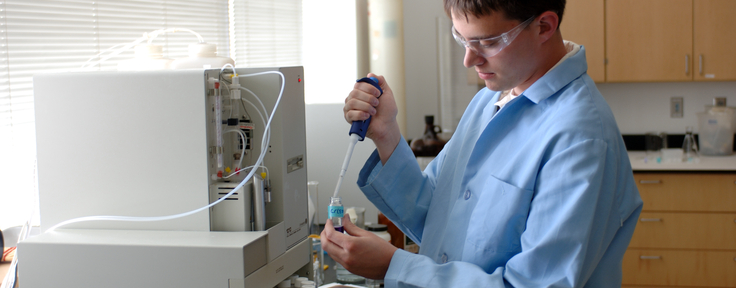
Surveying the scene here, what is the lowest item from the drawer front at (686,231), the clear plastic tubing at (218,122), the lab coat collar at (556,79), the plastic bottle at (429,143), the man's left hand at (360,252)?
the drawer front at (686,231)

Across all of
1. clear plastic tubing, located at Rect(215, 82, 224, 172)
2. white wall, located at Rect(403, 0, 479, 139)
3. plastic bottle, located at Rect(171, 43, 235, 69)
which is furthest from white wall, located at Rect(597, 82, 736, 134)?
clear plastic tubing, located at Rect(215, 82, 224, 172)

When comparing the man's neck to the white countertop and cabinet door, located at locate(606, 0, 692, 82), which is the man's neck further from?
cabinet door, located at locate(606, 0, 692, 82)

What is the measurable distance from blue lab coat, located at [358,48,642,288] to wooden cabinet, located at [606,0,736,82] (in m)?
2.60

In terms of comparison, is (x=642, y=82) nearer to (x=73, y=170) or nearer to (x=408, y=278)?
(x=408, y=278)

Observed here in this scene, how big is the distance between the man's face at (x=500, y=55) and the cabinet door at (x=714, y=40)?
2.80 m

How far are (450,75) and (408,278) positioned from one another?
2430mm

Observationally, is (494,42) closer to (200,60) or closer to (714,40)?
(200,60)

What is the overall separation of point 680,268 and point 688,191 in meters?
0.43

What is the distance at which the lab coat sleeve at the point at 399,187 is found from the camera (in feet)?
3.82

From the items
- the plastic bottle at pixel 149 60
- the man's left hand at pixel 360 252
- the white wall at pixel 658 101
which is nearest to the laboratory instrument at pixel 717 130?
the white wall at pixel 658 101

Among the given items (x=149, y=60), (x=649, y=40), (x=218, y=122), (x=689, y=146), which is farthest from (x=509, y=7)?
(x=689, y=146)

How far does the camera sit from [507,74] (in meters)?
0.94

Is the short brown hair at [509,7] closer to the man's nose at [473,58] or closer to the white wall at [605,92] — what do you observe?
the man's nose at [473,58]

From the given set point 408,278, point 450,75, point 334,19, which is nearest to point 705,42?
point 450,75
